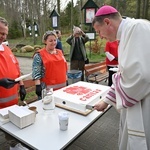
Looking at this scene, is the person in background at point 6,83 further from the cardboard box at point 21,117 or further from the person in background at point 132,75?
the person in background at point 132,75

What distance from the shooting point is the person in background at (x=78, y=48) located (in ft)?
16.7

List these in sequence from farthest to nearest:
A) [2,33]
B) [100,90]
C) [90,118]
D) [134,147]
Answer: [100,90], [2,33], [90,118], [134,147]

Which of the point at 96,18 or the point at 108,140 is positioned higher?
the point at 96,18

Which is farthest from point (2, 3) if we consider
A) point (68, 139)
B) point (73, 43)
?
point (68, 139)

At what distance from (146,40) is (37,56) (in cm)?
167

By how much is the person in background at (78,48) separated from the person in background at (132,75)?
144 inches

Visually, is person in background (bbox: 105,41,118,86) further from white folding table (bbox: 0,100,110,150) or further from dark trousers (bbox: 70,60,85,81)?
white folding table (bbox: 0,100,110,150)

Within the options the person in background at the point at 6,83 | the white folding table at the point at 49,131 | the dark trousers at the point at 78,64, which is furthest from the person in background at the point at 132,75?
the dark trousers at the point at 78,64

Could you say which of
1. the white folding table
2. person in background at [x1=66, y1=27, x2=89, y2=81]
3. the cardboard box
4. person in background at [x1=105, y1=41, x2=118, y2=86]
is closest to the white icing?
the white folding table

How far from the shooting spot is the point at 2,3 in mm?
21422

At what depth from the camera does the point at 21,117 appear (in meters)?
1.53

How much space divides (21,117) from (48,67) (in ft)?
3.47

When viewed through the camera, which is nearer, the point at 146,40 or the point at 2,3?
the point at 146,40

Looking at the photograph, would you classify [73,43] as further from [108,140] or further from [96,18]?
[96,18]
